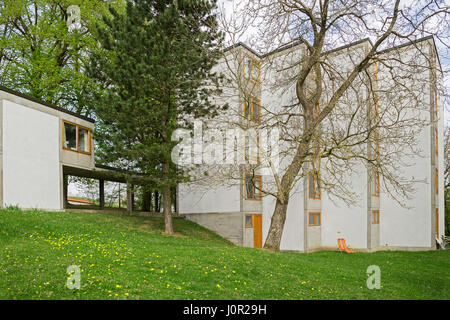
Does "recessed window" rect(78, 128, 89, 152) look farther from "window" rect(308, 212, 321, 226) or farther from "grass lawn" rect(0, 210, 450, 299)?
"window" rect(308, 212, 321, 226)

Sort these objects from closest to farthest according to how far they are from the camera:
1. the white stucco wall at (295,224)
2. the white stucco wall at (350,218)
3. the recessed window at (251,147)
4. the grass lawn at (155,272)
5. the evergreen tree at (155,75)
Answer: the grass lawn at (155,272) → the recessed window at (251,147) → the evergreen tree at (155,75) → the white stucco wall at (295,224) → the white stucco wall at (350,218)

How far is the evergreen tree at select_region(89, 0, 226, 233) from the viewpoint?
1362cm

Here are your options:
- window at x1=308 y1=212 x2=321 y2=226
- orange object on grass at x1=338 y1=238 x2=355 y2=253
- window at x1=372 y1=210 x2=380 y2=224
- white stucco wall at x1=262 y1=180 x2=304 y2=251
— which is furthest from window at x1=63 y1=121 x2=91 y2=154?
window at x1=372 y1=210 x2=380 y2=224

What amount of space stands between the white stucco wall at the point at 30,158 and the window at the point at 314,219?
13319 millimetres

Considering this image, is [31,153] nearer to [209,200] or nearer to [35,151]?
[35,151]

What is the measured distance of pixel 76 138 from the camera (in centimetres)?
1797

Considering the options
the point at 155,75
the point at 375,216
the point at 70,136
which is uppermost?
the point at 155,75

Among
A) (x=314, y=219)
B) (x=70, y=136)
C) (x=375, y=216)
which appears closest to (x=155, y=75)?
(x=70, y=136)

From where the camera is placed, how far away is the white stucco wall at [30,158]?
13.8 meters

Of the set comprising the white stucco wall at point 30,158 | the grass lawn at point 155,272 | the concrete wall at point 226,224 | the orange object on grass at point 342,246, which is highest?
the white stucco wall at point 30,158

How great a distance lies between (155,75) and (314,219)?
12310 millimetres

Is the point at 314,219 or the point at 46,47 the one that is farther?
the point at 46,47

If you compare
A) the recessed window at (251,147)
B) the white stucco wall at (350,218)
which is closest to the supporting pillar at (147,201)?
the white stucco wall at (350,218)

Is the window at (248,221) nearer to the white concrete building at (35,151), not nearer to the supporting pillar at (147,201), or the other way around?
the white concrete building at (35,151)
